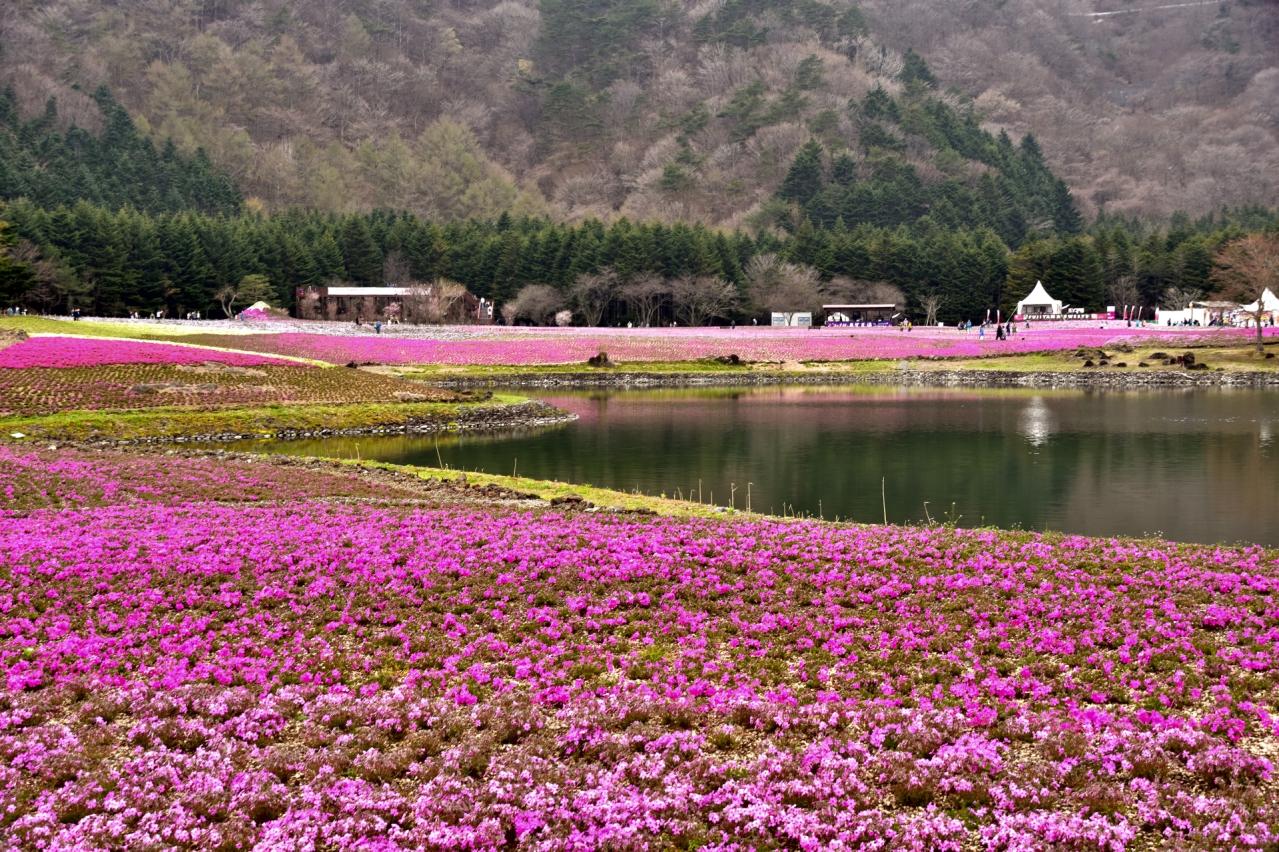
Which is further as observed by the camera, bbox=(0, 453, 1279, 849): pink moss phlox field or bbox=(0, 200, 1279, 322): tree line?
bbox=(0, 200, 1279, 322): tree line

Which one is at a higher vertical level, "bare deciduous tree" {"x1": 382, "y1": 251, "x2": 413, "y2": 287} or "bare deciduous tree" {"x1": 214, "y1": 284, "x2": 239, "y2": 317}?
"bare deciduous tree" {"x1": 382, "y1": 251, "x2": 413, "y2": 287}

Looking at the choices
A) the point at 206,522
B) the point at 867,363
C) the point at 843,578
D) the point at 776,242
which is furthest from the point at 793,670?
the point at 776,242

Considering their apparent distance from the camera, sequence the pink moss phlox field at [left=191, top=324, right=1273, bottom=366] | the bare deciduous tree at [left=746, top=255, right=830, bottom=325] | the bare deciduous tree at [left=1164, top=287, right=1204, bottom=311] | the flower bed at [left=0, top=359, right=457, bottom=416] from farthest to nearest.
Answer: the bare deciduous tree at [left=746, top=255, right=830, bottom=325] < the bare deciduous tree at [left=1164, top=287, right=1204, bottom=311] < the pink moss phlox field at [left=191, top=324, right=1273, bottom=366] < the flower bed at [left=0, top=359, right=457, bottom=416]

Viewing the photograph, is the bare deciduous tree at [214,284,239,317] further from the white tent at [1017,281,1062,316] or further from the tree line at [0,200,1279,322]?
the white tent at [1017,281,1062,316]

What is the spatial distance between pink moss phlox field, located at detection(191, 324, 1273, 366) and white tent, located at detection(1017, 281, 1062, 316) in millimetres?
17568

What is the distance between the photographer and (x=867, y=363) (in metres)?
83.0

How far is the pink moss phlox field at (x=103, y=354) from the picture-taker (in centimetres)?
5303

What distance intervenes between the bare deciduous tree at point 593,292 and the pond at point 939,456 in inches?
2515

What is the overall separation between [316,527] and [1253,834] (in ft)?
57.6

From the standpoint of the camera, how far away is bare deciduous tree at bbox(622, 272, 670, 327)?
403 ft

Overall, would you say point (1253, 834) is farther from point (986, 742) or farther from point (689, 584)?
point (689, 584)

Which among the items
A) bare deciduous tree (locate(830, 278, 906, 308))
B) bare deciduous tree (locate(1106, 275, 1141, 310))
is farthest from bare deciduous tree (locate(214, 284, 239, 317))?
bare deciduous tree (locate(1106, 275, 1141, 310))

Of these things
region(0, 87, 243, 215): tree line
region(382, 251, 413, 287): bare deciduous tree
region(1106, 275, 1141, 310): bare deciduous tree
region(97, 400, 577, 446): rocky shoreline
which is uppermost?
region(0, 87, 243, 215): tree line

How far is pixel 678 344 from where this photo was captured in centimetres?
9106
